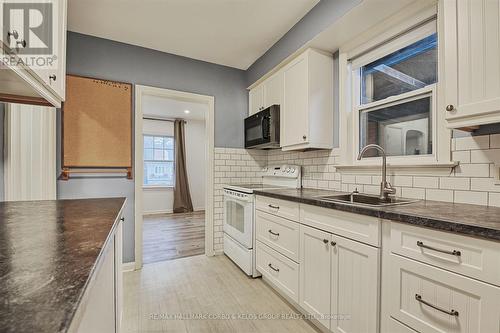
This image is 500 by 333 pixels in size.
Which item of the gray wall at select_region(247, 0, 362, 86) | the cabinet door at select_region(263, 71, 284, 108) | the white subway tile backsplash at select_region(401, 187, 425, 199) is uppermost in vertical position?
the gray wall at select_region(247, 0, 362, 86)

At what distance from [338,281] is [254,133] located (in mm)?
1935

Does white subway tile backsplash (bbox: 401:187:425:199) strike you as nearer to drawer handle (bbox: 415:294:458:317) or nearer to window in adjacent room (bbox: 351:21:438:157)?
window in adjacent room (bbox: 351:21:438:157)

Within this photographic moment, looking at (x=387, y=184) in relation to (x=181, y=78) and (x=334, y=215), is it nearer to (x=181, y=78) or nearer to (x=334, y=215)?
(x=334, y=215)

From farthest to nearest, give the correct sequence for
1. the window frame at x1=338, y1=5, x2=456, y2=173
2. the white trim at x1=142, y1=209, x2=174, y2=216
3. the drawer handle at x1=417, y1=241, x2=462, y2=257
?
the white trim at x1=142, y1=209, x2=174, y2=216 → the window frame at x1=338, y1=5, x2=456, y2=173 → the drawer handle at x1=417, y1=241, x2=462, y2=257

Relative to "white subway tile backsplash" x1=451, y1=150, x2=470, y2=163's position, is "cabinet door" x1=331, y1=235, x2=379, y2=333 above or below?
below

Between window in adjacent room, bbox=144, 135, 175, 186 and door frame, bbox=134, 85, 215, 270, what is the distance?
3.34 metres

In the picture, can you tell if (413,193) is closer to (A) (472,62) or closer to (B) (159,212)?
(A) (472,62)

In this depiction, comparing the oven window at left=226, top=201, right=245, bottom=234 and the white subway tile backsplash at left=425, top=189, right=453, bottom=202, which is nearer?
the white subway tile backsplash at left=425, top=189, right=453, bottom=202

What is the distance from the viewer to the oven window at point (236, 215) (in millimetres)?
2596

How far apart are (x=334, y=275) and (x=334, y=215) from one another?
1.24 ft

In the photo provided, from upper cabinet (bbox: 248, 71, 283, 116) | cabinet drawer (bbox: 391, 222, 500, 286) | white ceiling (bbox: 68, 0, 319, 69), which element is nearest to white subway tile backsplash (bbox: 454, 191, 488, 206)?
cabinet drawer (bbox: 391, 222, 500, 286)

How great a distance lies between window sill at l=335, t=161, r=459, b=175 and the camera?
1459 mm

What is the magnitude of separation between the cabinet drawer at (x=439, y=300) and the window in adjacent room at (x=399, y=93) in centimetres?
90

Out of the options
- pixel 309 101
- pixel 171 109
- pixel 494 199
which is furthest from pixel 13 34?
pixel 171 109
